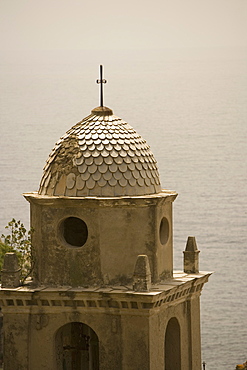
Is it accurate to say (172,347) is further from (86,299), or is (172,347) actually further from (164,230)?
(86,299)

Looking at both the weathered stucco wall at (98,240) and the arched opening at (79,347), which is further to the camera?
the arched opening at (79,347)

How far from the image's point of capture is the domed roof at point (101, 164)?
26266 mm

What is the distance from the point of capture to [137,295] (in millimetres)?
25703

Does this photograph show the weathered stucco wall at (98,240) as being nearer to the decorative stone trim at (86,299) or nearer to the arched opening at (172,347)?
the decorative stone trim at (86,299)

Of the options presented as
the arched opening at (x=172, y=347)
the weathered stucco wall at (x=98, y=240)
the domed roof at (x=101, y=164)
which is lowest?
the arched opening at (x=172, y=347)

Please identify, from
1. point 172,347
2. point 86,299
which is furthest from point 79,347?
point 86,299

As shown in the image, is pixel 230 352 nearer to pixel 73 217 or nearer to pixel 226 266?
pixel 226 266

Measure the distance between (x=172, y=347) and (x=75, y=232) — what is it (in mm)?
2915

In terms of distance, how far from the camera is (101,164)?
2638 centimetres

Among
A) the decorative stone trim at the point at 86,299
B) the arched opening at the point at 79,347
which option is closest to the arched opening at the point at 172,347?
the decorative stone trim at the point at 86,299

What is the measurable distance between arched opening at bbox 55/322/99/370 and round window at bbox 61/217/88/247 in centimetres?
168

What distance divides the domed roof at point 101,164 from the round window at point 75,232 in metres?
0.83

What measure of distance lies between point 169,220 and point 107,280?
6.10ft

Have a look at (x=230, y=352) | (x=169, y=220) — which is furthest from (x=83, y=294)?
(x=230, y=352)
